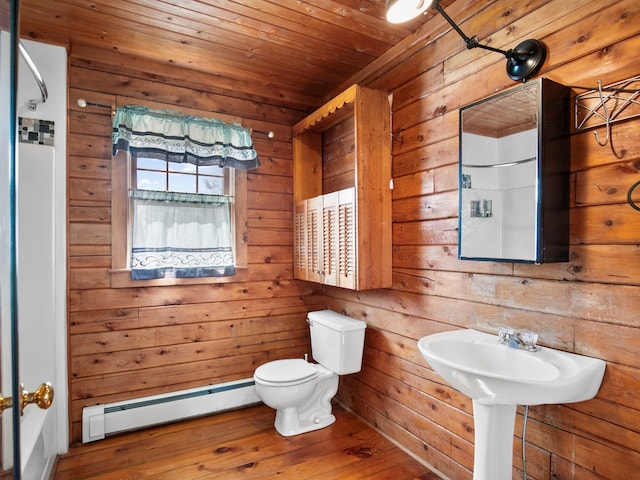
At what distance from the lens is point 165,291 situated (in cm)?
259

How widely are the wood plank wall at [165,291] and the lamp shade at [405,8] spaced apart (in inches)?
64.4

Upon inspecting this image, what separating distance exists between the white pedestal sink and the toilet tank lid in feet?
2.62

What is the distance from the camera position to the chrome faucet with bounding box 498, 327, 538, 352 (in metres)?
1.50

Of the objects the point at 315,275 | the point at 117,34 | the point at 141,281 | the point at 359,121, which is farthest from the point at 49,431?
the point at 359,121

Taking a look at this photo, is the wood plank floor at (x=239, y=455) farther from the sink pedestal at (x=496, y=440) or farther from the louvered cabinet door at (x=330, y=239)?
the louvered cabinet door at (x=330, y=239)

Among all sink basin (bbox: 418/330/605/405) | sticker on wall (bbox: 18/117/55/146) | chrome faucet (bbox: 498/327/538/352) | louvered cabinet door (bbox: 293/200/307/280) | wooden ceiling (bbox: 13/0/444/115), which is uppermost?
wooden ceiling (bbox: 13/0/444/115)

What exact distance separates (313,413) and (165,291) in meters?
1.34

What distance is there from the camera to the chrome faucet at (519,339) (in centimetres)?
150

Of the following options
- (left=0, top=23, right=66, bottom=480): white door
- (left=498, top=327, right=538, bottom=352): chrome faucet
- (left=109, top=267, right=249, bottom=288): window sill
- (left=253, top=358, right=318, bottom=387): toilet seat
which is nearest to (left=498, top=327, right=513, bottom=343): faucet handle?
(left=498, top=327, right=538, bottom=352): chrome faucet

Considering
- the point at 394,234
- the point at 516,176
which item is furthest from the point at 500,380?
the point at 394,234

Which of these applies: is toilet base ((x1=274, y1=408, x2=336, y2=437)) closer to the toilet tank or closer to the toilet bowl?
the toilet bowl

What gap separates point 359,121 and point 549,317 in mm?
1450

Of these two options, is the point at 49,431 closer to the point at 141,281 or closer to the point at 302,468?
the point at 141,281

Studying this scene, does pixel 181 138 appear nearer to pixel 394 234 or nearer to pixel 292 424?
pixel 394 234
